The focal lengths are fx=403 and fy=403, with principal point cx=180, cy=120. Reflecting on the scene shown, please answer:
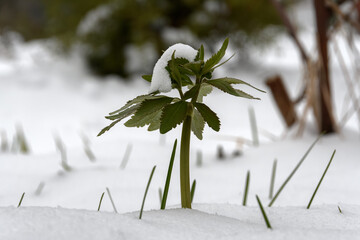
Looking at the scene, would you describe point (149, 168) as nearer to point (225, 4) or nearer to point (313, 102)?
point (313, 102)

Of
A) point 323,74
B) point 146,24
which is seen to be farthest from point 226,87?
point 146,24

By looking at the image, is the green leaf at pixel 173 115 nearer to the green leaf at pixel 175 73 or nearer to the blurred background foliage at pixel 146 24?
the green leaf at pixel 175 73

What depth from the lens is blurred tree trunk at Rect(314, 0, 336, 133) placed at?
121 cm

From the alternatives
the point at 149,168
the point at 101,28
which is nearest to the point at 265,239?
the point at 149,168

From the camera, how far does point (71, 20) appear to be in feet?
13.1

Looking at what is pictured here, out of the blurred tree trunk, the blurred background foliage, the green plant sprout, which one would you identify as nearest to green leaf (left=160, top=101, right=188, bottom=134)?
the green plant sprout

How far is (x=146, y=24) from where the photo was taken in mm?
3582

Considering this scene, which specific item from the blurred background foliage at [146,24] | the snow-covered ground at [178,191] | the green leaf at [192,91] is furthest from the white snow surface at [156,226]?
the blurred background foliage at [146,24]

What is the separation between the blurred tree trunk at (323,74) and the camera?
1.21 meters

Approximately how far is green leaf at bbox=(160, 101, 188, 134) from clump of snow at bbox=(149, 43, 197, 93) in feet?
0.06

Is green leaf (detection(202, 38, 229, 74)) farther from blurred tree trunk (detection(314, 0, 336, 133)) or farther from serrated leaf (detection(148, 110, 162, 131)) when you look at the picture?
blurred tree trunk (detection(314, 0, 336, 133))

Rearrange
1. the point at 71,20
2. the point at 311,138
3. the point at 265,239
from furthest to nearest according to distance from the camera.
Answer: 1. the point at 71,20
2. the point at 311,138
3. the point at 265,239

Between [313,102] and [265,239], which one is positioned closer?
[265,239]

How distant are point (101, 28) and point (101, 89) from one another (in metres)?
0.58
